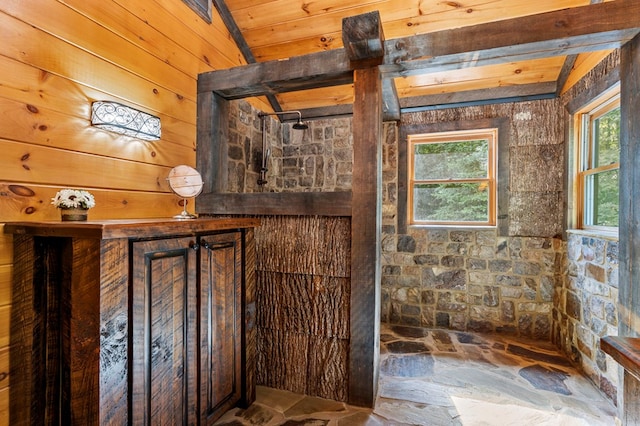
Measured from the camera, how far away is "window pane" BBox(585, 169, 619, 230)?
218 centimetres

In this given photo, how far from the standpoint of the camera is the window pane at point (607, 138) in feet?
7.21

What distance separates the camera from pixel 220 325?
1.60 m

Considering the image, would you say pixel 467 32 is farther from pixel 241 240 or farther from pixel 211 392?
pixel 211 392

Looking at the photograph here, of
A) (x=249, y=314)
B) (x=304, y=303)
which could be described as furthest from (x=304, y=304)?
(x=249, y=314)

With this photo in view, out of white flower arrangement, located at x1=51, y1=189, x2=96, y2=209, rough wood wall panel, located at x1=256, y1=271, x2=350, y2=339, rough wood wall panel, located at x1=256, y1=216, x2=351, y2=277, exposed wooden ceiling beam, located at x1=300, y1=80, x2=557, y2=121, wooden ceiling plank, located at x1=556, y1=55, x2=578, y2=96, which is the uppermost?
wooden ceiling plank, located at x1=556, y1=55, x2=578, y2=96

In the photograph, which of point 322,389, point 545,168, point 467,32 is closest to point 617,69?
point 545,168

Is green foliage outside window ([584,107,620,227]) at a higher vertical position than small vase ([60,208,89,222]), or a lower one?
higher

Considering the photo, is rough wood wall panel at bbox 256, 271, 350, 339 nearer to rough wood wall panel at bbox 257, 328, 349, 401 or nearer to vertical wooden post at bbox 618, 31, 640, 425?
rough wood wall panel at bbox 257, 328, 349, 401

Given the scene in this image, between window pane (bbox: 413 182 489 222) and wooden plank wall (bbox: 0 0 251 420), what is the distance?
2.42m

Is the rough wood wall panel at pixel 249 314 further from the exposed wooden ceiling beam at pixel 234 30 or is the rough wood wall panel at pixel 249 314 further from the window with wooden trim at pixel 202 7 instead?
the exposed wooden ceiling beam at pixel 234 30

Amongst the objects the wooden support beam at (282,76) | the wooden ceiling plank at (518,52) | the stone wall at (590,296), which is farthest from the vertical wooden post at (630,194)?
the wooden support beam at (282,76)

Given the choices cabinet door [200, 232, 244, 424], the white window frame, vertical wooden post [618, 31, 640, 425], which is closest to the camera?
cabinet door [200, 232, 244, 424]

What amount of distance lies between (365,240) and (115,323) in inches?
50.4

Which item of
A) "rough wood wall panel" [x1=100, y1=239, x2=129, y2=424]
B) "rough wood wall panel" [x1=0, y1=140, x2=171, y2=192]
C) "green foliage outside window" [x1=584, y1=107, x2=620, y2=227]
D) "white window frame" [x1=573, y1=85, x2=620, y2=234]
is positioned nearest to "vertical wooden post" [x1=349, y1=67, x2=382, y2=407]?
"rough wood wall panel" [x1=100, y1=239, x2=129, y2=424]
